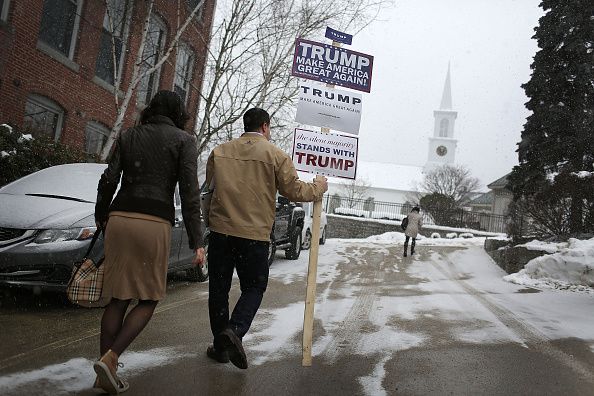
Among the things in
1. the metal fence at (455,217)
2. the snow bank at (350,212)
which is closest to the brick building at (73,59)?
the snow bank at (350,212)

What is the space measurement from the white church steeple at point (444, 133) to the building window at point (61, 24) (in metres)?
79.0

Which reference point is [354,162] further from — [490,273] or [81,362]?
[490,273]

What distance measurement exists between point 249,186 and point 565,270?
821cm

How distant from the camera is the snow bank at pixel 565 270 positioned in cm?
927

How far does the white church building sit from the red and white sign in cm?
6421

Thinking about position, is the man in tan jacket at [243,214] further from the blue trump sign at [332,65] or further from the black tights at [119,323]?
the blue trump sign at [332,65]

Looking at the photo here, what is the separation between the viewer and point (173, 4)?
Answer: 48.1ft

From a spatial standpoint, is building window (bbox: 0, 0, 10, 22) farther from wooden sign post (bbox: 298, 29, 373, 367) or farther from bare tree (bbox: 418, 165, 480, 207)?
bare tree (bbox: 418, 165, 480, 207)

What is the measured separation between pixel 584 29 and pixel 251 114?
15.8 meters

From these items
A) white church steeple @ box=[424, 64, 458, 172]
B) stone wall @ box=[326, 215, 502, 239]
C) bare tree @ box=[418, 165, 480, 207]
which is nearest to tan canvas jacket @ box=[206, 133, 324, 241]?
stone wall @ box=[326, 215, 502, 239]

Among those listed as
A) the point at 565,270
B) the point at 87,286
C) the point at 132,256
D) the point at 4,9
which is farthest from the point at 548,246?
the point at 4,9

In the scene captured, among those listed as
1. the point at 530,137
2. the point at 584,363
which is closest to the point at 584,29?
the point at 530,137

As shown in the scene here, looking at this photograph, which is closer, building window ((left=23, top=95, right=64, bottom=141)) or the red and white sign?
the red and white sign

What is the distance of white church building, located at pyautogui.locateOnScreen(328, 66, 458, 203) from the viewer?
258 feet
